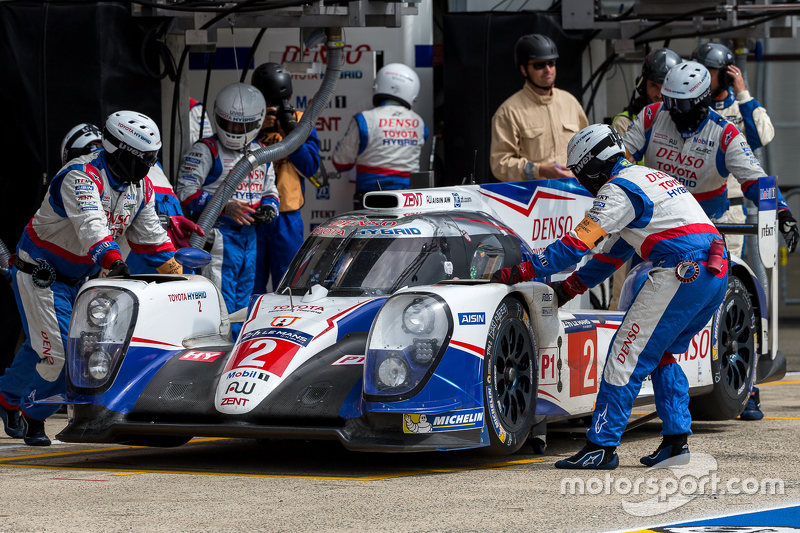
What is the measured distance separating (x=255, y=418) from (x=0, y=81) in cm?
451

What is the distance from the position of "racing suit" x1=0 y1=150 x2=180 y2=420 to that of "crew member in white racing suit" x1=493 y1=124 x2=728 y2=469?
7.22 ft

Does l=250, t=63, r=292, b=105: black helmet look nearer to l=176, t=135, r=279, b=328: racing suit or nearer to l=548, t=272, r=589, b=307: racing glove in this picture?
l=176, t=135, r=279, b=328: racing suit

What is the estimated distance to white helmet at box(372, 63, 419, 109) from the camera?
10.1 metres

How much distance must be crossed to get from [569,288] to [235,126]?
345 cm

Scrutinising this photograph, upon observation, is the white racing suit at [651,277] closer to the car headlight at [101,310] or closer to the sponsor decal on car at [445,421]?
the sponsor decal on car at [445,421]

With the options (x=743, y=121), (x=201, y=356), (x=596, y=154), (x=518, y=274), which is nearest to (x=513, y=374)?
(x=518, y=274)

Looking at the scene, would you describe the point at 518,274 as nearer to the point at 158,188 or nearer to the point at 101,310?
the point at 101,310

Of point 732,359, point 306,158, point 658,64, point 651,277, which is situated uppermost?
point 658,64

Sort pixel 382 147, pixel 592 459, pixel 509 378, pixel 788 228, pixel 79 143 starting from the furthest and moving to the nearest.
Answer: pixel 382 147 → pixel 79 143 → pixel 788 228 → pixel 509 378 → pixel 592 459

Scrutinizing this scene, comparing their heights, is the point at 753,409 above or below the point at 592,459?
below

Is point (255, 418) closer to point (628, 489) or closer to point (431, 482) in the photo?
point (431, 482)

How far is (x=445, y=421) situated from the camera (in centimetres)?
559

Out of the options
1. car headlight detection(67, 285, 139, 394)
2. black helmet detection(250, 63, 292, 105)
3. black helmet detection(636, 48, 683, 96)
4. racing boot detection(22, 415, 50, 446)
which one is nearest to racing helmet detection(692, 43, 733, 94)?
black helmet detection(636, 48, 683, 96)

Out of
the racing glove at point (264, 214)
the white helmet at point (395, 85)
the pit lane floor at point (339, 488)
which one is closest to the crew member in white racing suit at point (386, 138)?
the white helmet at point (395, 85)
